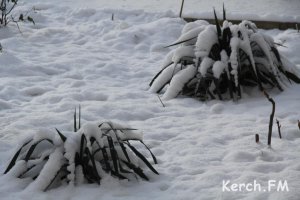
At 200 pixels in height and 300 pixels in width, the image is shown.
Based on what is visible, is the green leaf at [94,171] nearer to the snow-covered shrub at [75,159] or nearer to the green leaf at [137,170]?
the snow-covered shrub at [75,159]

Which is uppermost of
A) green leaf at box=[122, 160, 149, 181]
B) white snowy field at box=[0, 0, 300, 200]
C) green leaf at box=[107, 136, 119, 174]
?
green leaf at box=[107, 136, 119, 174]

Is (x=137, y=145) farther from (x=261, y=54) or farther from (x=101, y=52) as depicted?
(x=101, y=52)

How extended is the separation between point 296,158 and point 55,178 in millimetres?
1465

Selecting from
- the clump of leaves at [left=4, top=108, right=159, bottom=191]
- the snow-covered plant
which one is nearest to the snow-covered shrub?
the clump of leaves at [left=4, top=108, right=159, bottom=191]

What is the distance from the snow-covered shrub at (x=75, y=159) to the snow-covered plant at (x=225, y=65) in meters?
1.66

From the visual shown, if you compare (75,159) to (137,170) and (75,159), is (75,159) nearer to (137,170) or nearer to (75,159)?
(75,159)

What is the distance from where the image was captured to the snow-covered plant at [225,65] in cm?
442

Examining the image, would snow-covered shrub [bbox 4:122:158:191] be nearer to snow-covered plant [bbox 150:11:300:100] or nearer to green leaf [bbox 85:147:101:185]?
green leaf [bbox 85:147:101:185]

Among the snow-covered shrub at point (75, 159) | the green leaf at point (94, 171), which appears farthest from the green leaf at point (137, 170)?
the green leaf at point (94, 171)

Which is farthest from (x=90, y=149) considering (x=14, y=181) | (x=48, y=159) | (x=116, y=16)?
(x=116, y=16)

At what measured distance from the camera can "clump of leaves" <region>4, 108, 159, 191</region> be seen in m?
2.78

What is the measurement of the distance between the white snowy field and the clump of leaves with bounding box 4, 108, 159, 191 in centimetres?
7

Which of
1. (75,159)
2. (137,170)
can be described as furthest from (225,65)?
(75,159)

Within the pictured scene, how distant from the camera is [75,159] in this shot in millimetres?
2859
